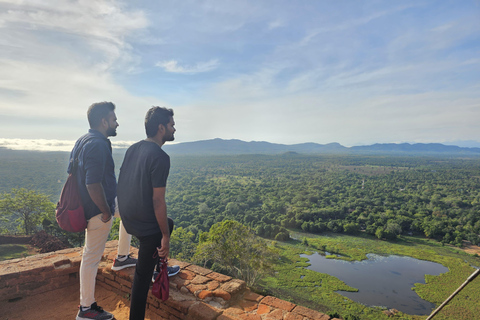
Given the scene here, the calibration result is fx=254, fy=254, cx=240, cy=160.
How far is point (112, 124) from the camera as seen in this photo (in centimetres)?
275

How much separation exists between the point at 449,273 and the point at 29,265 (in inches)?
1254

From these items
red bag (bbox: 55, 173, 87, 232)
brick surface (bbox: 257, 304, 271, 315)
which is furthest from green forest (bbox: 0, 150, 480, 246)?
red bag (bbox: 55, 173, 87, 232)

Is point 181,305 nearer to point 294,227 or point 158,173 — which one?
point 158,173

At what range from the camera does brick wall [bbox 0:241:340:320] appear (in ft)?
9.24

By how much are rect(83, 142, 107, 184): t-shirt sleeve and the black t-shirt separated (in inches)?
8.8

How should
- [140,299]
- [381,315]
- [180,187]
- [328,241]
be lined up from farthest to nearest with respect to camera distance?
1. [180,187]
2. [328,241]
3. [381,315]
4. [140,299]

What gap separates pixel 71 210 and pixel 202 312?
5.50 feet

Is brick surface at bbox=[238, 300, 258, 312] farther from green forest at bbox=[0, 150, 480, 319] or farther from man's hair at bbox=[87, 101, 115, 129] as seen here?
green forest at bbox=[0, 150, 480, 319]

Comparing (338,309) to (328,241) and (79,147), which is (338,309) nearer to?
(328,241)

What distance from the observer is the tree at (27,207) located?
20781 mm

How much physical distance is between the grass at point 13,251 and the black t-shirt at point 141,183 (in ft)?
51.9

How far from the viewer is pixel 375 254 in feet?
93.6

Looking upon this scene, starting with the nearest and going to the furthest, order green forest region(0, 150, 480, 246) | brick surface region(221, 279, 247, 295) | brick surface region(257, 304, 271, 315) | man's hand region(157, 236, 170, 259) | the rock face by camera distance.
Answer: man's hand region(157, 236, 170, 259), brick surface region(257, 304, 271, 315), brick surface region(221, 279, 247, 295), the rock face, green forest region(0, 150, 480, 246)

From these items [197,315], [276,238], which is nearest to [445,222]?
[276,238]
